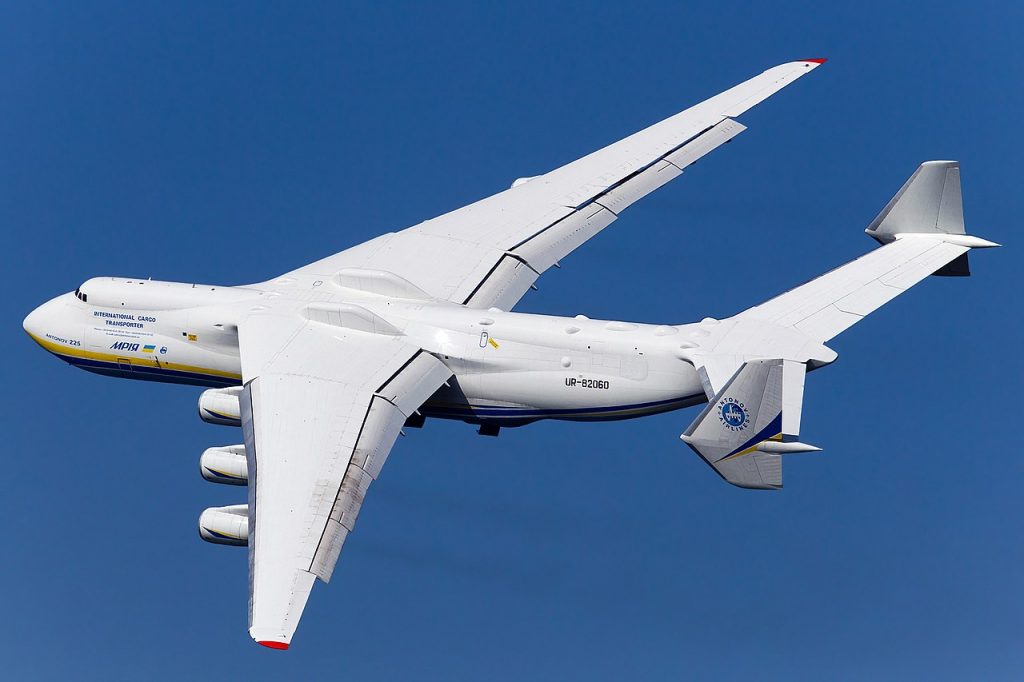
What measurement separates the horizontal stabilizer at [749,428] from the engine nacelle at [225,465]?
493 inches

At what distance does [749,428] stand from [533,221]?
43.8 feet

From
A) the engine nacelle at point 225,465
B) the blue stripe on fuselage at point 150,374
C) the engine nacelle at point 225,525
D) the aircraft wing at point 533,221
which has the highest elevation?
the aircraft wing at point 533,221

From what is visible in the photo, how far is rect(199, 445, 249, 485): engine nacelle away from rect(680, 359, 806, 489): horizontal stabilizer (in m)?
12.5

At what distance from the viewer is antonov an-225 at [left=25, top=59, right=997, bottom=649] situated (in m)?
45.9

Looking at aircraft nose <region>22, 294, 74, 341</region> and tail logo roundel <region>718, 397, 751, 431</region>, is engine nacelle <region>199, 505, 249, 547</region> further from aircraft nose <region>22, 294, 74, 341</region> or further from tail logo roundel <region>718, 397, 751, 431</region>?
tail logo roundel <region>718, 397, 751, 431</region>

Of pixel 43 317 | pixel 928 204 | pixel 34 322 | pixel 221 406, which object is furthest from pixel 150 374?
pixel 928 204

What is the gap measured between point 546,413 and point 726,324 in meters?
5.72

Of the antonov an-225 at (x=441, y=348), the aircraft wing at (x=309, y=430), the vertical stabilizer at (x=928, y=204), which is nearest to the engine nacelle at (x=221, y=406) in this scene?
the antonov an-225 at (x=441, y=348)

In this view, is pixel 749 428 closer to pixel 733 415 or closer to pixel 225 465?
pixel 733 415

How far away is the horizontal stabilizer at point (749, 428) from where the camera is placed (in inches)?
1797

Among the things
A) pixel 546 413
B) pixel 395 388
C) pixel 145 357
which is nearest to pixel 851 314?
pixel 546 413

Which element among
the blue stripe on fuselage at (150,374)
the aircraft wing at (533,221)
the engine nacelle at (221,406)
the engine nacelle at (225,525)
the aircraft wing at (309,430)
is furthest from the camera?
the aircraft wing at (533,221)

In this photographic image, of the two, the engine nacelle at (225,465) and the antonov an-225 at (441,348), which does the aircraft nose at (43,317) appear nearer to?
the antonov an-225 at (441,348)

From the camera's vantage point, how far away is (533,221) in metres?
56.5
